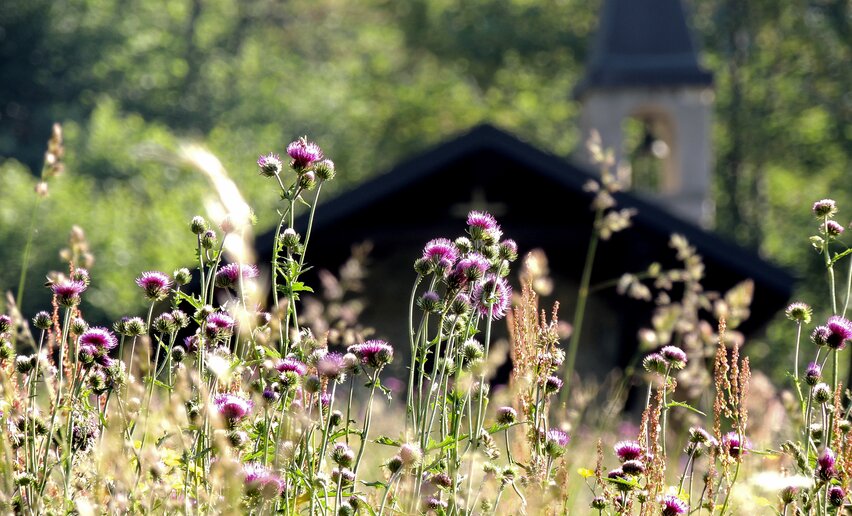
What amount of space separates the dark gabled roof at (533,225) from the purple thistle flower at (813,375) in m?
8.87

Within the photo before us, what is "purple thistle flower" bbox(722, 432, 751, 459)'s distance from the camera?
89.7 inches

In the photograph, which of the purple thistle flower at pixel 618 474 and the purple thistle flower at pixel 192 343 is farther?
the purple thistle flower at pixel 192 343

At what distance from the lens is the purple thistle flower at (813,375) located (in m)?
2.34

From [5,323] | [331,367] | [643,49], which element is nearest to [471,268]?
[331,367]

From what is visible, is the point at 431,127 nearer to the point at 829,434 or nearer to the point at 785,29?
the point at 785,29

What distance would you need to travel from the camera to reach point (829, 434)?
2.35 metres

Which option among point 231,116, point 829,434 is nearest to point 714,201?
point 231,116

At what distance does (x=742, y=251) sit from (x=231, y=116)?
24237 mm

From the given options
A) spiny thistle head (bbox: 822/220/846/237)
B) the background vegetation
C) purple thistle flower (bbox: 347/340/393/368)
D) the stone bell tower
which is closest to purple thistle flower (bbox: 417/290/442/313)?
purple thistle flower (bbox: 347/340/393/368)

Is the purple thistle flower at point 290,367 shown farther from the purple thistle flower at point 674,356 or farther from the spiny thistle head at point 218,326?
the purple thistle flower at point 674,356

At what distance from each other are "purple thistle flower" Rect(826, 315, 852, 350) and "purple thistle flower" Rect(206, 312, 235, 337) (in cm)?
107

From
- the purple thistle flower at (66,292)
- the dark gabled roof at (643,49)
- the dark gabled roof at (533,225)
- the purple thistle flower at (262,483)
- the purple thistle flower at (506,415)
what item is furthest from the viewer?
the dark gabled roof at (643,49)

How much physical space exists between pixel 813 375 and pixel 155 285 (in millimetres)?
1184

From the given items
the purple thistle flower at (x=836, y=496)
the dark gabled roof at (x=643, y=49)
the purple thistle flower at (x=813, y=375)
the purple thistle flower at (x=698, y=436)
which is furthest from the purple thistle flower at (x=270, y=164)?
the dark gabled roof at (x=643, y=49)
